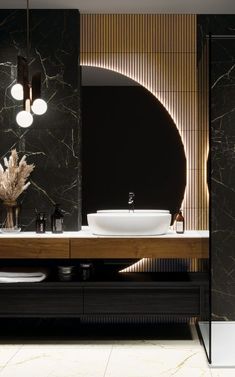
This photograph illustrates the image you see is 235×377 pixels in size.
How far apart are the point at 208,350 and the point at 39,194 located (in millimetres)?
1739

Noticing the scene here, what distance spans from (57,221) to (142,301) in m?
0.88

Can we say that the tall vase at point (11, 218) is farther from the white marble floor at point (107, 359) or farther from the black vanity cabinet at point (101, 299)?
the white marble floor at point (107, 359)

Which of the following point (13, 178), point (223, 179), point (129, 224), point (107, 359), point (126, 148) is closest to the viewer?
point (107, 359)

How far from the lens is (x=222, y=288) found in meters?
4.05

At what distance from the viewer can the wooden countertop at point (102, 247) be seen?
3600 mm

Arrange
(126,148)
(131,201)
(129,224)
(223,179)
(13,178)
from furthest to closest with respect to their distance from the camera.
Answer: (126,148), (223,179), (131,201), (13,178), (129,224)

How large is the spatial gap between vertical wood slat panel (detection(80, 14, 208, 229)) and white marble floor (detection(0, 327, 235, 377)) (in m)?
1.07

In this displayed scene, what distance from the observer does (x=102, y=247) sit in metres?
3.61

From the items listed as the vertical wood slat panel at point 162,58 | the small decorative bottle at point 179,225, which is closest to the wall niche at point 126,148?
the vertical wood slat panel at point 162,58

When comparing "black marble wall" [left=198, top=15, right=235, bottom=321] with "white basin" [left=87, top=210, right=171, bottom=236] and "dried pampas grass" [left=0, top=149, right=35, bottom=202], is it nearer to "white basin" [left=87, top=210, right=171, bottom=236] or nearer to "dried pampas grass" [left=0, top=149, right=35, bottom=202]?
"white basin" [left=87, top=210, right=171, bottom=236]

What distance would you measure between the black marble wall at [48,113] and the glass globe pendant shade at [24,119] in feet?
0.94

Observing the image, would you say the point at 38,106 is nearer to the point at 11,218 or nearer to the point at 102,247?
the point at 11,218

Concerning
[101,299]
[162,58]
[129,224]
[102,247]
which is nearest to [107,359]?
[101,299]

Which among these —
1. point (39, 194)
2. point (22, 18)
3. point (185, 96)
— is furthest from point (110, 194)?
point (22, 18)
